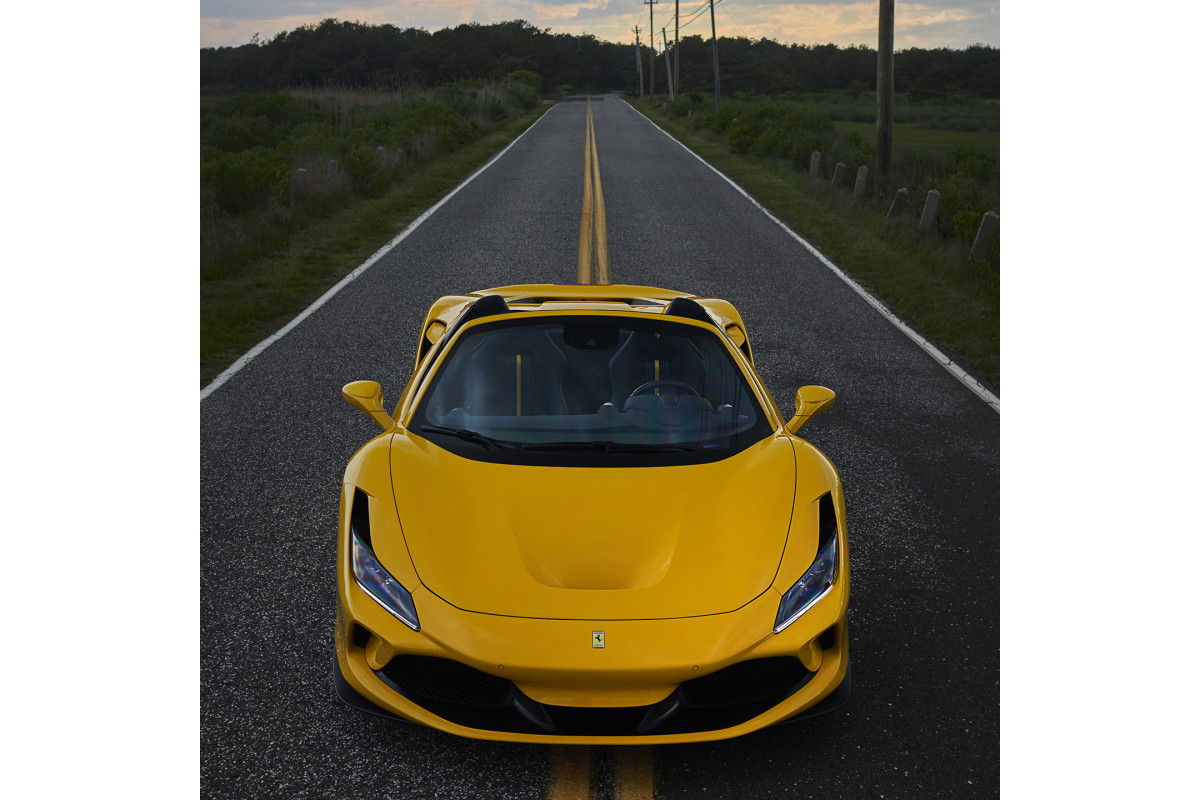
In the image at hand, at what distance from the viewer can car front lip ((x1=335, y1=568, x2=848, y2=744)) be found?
8.87 feet

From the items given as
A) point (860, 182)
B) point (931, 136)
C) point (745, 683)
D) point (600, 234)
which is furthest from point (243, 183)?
point (931, 136)

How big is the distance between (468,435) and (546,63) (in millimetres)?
137631

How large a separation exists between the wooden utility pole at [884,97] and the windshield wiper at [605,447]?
1614 centimetres

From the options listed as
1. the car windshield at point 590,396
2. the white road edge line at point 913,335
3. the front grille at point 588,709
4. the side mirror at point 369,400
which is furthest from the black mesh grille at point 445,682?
the white road edge line at point 913,335

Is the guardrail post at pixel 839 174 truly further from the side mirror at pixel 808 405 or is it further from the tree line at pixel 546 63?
the side mirror at pixel 808 405

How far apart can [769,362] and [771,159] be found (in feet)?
61.8

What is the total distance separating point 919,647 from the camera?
148 inches

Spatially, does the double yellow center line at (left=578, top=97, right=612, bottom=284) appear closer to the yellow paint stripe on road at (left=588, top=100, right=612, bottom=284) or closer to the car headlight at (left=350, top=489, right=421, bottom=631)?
the yellow paint stripe on road at (left=588, top=100, right=612, bottom=284)

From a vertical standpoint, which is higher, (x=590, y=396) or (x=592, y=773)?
(x=590, y=396)

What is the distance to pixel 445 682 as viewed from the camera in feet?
9.26

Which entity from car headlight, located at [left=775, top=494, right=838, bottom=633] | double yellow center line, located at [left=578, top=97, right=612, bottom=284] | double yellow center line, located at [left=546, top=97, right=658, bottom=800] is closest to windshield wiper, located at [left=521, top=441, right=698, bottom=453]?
car headlight, located at [left=775, top=494, right=838, bottom=633]

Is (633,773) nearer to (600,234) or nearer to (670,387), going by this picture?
(670,387)

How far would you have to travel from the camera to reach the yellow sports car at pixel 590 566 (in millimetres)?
2744

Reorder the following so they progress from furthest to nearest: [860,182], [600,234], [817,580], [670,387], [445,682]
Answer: [860,182] < [600,234] < [670,387] < [817,580] < [445,682]
